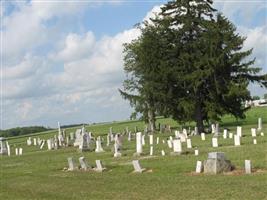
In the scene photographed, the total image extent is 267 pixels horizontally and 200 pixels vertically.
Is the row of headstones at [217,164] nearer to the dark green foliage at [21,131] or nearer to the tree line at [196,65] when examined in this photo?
the tree line at [196,65]

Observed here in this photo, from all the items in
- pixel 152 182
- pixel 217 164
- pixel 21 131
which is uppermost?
pixel 21 131

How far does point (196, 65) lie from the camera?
50.7m

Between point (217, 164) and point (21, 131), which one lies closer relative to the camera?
point (217, 164)

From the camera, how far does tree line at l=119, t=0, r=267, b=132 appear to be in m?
50.4

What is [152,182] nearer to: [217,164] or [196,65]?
[217,164]

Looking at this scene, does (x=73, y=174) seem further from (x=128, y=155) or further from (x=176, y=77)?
(x=176, y=77)

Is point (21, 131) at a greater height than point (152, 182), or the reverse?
point (21, 131)

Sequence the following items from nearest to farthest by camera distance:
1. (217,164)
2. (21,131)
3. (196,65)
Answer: (217,164) → (196,65) → (21,131)

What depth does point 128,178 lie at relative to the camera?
20203 millimetres

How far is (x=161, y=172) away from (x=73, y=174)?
14.0ft

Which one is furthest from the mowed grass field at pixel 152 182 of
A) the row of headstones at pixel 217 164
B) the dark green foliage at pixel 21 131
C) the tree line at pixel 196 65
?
the dark green foliage at pixel 21 131

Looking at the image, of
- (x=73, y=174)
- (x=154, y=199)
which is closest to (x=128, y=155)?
(x=73, y=174)

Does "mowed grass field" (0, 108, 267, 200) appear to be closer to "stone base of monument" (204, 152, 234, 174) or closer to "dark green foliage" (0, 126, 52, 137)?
"stone base of monument" (204, 152, 234, 174)

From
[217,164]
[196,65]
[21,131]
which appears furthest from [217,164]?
[21,131]
